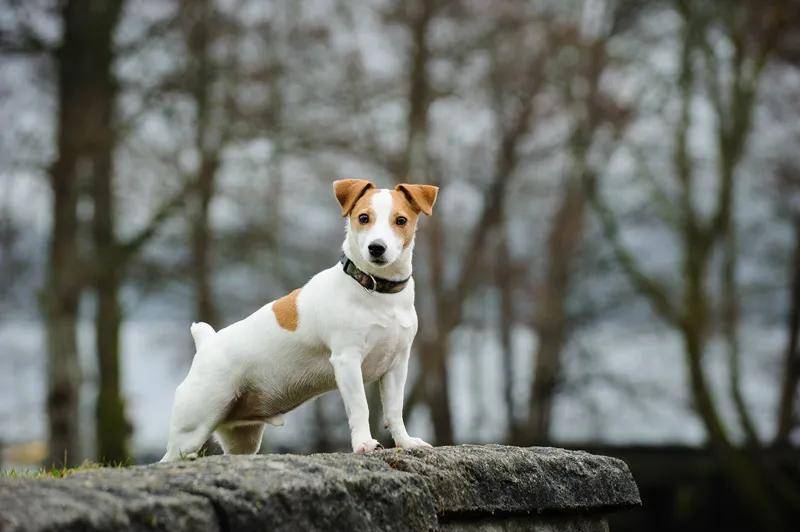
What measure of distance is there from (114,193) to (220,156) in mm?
1538

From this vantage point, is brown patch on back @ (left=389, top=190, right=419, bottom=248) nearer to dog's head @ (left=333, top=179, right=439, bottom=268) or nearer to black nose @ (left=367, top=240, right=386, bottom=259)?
dog's head @ (left=333, top=179, right=439, bottom=268)

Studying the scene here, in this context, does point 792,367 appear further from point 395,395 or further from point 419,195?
point 419,195

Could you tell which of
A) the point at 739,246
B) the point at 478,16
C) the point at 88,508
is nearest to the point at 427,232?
the point at 478,16

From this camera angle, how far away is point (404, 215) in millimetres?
4387

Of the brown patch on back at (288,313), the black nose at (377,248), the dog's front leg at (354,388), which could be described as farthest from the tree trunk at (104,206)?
the black nose at (377,248)

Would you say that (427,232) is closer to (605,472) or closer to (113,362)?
(113,362)

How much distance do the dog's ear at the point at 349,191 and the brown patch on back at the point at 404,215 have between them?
0.41 ft

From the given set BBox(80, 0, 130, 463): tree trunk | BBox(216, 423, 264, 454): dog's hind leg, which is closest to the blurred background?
BBox(80, 0, 130, 463): tree trunk

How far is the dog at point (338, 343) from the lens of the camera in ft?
14.4

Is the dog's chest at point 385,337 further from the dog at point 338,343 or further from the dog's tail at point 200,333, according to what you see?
the dog's tail at point 200,333

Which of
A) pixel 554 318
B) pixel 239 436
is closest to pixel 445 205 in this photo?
pixel 554 318

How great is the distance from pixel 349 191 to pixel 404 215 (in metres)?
0.26

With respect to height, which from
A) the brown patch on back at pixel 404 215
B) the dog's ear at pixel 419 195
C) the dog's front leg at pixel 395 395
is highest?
the dog's ear at pixel 419 195

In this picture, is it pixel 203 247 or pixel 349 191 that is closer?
pixel 349 191
